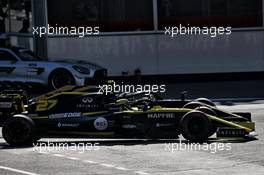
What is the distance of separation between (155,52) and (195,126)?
12.5 m

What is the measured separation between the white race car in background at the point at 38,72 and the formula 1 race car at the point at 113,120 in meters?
8.76

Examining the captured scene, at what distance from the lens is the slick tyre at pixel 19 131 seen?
44.5 ft

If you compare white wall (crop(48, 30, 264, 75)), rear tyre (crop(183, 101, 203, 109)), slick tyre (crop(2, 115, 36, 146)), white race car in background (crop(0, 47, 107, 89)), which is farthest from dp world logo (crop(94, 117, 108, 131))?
white wall (crop(48, 30, 264, 75))

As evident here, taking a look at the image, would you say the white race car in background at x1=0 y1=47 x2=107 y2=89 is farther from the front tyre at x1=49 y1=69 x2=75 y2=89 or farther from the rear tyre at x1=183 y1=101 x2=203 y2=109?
the rear tyre at x1=183 y1=101 x2=203 y2=109

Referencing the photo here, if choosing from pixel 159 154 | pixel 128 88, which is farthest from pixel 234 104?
pixel 159 154

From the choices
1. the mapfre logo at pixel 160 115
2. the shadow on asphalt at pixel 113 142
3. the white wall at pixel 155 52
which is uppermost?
the white wall at pixel 155 52

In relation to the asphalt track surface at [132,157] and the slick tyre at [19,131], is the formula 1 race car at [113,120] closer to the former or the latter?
the slick tyre at [19,131]

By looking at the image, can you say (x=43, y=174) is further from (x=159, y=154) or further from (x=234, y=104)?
(x=234, y=104)

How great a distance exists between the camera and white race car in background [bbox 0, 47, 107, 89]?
22859 mm

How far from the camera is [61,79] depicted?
23.0 meters

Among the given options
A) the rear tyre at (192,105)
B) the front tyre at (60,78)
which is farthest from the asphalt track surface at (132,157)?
the front tyre at (60,78)

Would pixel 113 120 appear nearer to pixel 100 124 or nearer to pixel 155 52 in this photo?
pixel 100 124

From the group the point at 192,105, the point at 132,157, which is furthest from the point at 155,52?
the point at 132,157

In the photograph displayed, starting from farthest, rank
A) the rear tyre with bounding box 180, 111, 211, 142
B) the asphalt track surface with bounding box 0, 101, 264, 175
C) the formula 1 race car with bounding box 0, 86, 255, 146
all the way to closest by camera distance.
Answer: the formula 1 race car with bounding box 0, 86, 255, 146
the rear tyre with bounding box 180, 111, 211, 142
the asphalt track surface with bounding box 0, 101, 264, 175
